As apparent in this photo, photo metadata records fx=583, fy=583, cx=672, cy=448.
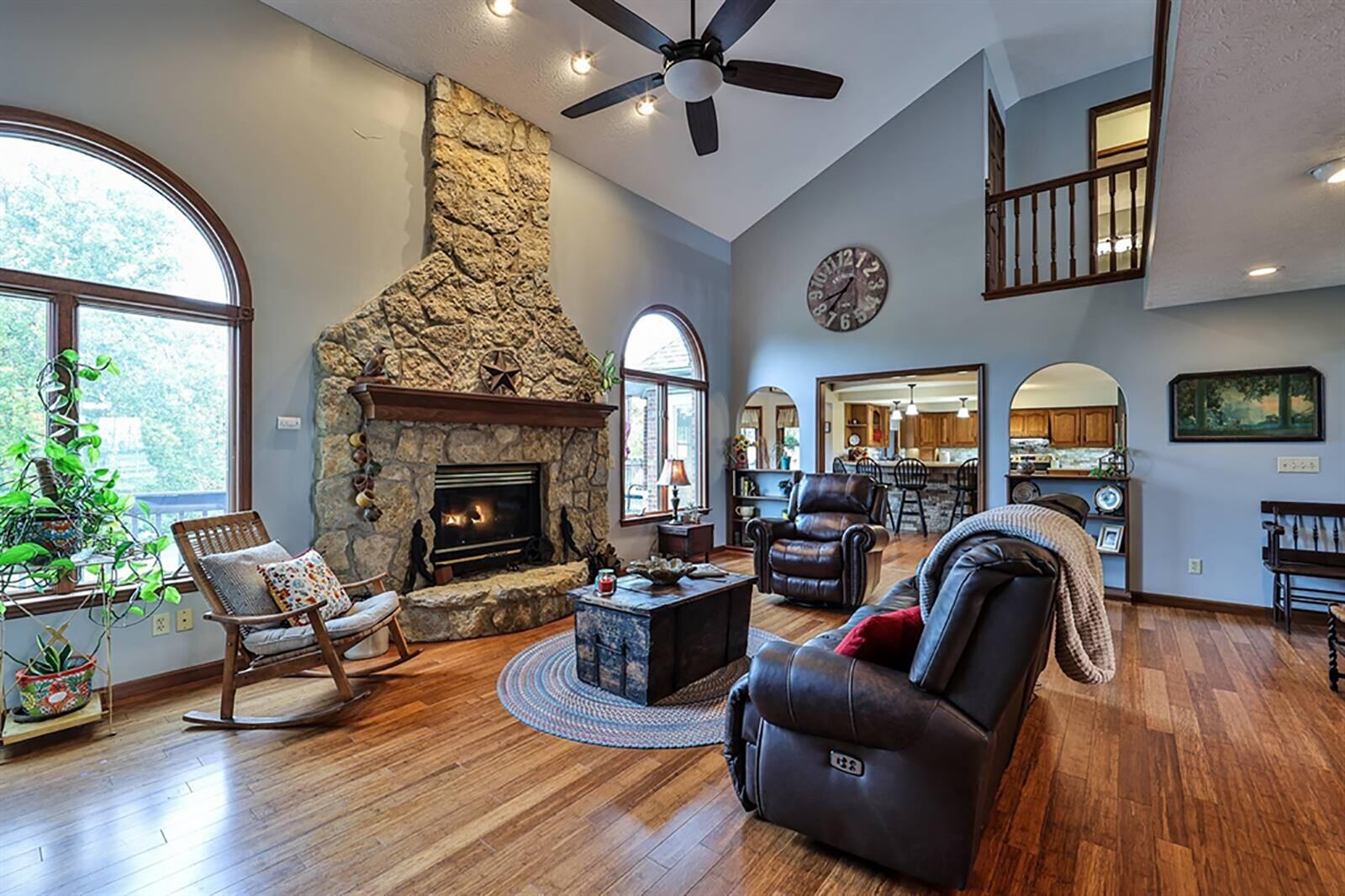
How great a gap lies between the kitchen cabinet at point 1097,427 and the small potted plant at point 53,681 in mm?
11141

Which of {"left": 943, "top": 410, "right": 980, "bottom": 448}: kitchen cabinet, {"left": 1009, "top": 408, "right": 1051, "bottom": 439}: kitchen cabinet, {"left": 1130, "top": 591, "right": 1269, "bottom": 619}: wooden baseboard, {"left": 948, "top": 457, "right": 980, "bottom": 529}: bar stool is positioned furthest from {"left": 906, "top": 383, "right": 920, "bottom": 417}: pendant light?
{"left": 1130, "top": 591, "right": 1269, "bottom": 619}: wooden baseboard

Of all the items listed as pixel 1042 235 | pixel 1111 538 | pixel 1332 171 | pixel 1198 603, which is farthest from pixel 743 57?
pixel 1198 603

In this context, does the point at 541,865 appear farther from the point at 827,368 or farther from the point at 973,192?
the point at 973,192

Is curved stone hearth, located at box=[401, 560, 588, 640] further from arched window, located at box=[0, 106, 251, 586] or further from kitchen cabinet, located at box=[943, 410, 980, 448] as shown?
kitchen cabinet, located at box=[943, 410, 980, 448]

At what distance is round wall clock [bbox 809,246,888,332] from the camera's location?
6.25m

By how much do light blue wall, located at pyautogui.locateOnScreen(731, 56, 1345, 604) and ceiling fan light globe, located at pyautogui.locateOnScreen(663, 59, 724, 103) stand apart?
3.49m

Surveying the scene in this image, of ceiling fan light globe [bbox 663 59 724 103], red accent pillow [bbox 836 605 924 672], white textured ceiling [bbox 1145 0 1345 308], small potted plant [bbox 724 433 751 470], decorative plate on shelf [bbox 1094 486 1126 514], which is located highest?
ceiling fan light globe [bbox 663 59 724 103]

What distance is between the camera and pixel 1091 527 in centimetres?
513

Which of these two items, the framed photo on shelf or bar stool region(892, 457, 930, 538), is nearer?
the framed photo on shelf

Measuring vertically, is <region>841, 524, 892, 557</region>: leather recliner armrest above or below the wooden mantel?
below

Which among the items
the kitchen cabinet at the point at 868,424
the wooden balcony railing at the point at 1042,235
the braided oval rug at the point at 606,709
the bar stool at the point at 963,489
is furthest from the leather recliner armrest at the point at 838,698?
the kitchen cabinet at the point at 868,424

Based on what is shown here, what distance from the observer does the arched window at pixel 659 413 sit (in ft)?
19.8

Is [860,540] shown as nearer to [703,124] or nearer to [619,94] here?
[703,124]

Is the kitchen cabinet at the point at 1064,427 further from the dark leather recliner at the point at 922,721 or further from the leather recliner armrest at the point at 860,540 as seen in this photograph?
the dark leather recliner at the point at 922,721
